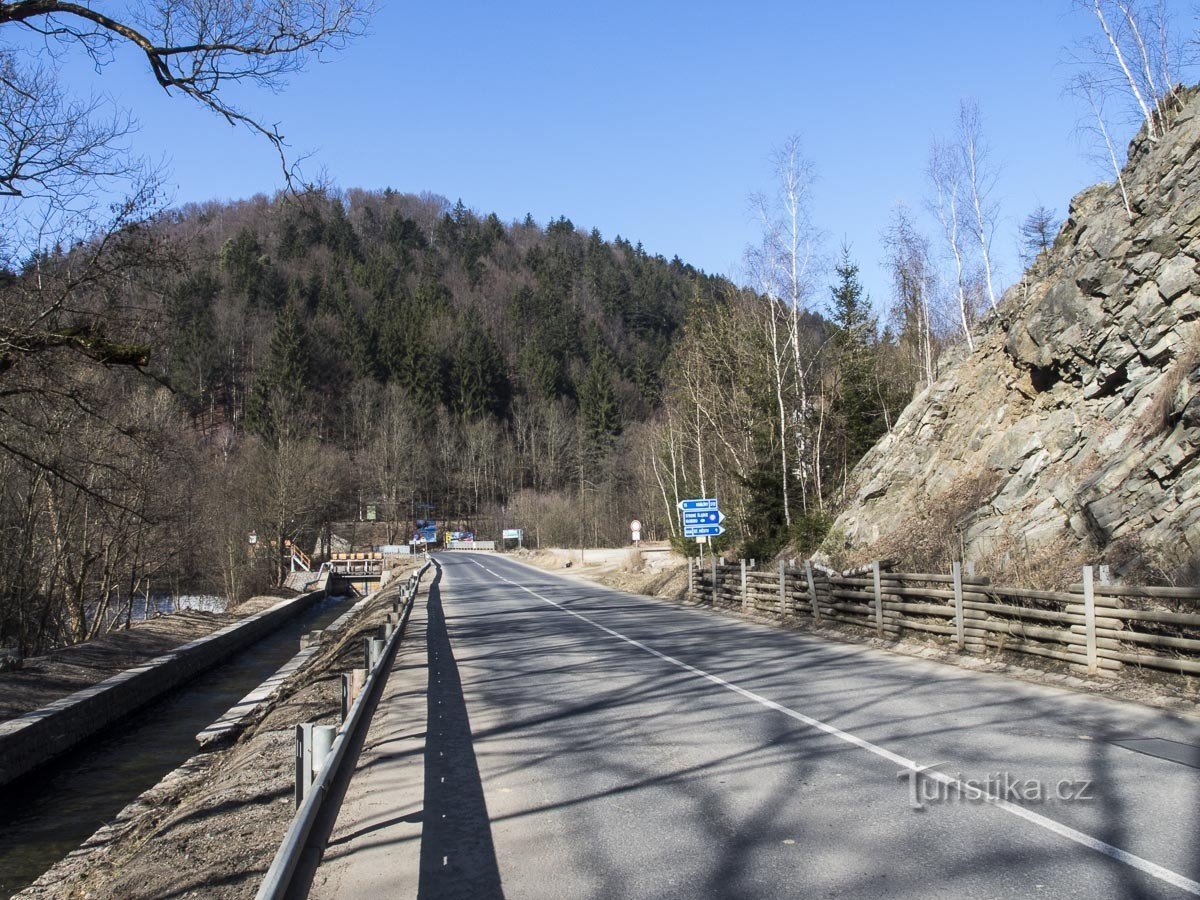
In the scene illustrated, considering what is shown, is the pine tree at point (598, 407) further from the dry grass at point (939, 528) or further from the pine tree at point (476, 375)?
the dry grass at point (939, 528)

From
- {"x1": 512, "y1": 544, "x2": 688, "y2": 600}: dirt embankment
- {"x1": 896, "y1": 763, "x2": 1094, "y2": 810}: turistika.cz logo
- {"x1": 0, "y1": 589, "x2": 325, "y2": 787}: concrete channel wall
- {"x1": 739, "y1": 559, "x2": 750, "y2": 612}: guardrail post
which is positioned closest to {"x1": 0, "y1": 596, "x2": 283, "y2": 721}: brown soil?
{"x1": 0, "y1": 589, "x2": 325, "y2": 787}: concrete channel wall

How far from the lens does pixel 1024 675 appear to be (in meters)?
11.1

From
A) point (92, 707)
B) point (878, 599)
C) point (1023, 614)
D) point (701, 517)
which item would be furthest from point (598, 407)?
point (1023, 614)

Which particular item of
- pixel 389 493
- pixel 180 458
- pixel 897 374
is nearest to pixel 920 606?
pixel 180 458

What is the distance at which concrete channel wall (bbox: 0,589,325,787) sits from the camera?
11867 mm

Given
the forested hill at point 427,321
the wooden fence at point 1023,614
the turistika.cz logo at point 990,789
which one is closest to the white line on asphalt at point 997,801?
the turistika.cz logo at point 990,789

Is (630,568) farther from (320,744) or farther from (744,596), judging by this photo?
(320,744)

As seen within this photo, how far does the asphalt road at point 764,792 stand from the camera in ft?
15.0

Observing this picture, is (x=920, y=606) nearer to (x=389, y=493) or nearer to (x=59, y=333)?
(x=59, y=333)

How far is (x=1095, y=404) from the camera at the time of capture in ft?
62.6

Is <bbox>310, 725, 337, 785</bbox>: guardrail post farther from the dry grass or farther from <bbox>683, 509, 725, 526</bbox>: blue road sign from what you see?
<bbox>683, 509, 725, 526</bbox>: blue road sign

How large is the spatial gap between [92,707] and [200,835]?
10.3 m

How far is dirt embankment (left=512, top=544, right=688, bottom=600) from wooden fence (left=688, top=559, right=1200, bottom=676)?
40.9ft

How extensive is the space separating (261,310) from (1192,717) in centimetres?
10868
